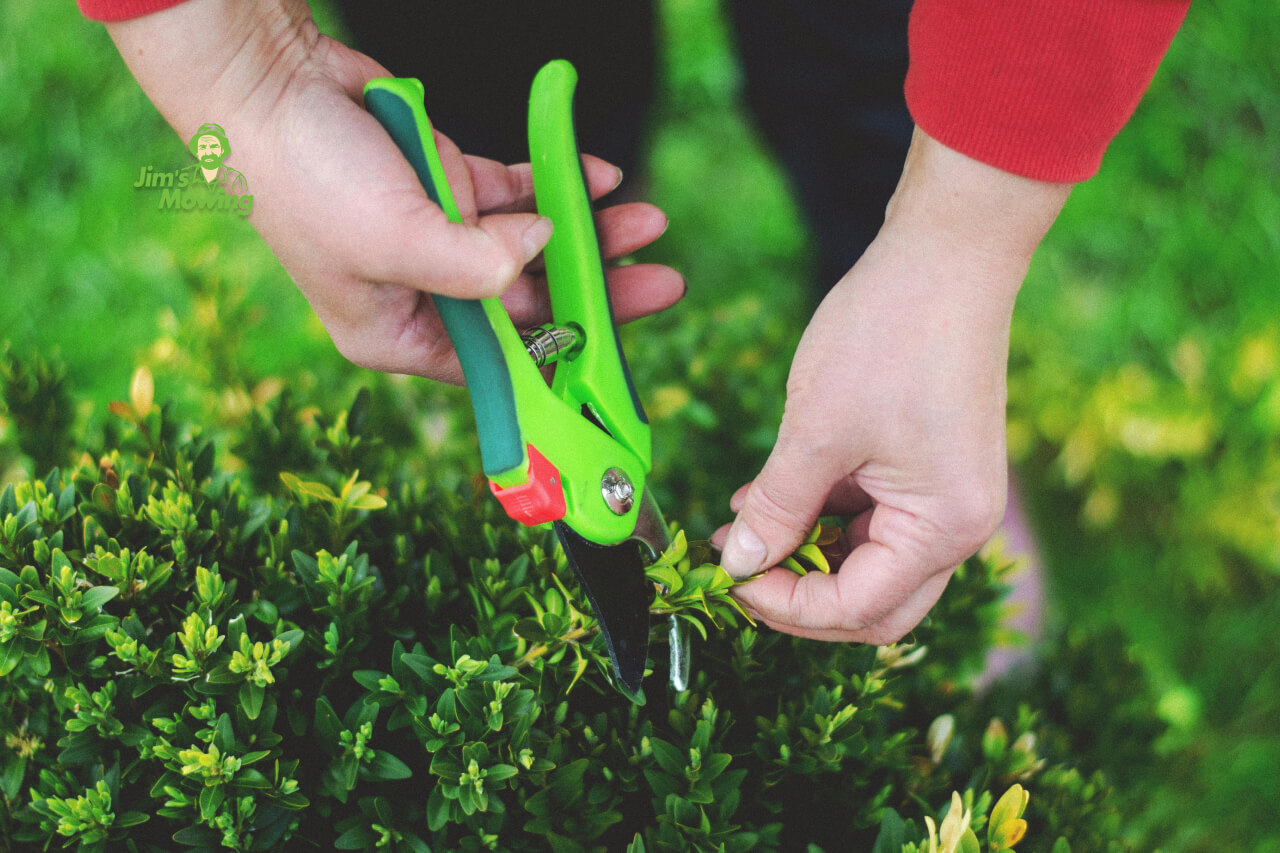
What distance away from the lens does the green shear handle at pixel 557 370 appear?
115 centimetres

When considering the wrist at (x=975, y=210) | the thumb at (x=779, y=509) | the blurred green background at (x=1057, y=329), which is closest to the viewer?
the wrist at (x=975, y=210)

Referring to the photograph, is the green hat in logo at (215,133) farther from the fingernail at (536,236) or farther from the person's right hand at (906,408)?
the person's right hand at (906,408)

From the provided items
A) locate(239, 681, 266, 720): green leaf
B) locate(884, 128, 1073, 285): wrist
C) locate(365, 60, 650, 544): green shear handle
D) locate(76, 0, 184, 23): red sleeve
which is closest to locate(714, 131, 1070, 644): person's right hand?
locate(884, 128, 1073, 285): wrist

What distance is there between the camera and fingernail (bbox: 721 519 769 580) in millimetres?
1234

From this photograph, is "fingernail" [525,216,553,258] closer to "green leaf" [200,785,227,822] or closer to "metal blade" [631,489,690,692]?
"metal blade" [631,489,690,692]

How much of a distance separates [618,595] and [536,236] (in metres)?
0.49

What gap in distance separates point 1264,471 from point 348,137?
2265mm

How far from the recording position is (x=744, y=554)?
1.23 metres

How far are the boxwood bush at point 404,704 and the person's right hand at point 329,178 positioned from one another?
0.19 metres

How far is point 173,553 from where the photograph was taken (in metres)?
1.16

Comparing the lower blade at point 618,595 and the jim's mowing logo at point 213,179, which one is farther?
the jim's mowing logo at point 213,179

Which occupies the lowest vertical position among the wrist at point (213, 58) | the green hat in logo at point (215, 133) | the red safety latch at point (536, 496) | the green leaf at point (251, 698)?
the green leaf at point (251, 698)

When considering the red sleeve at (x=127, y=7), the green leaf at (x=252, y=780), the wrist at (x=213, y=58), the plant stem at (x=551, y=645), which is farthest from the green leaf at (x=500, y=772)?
the red sleeve at (x=127, y=7)

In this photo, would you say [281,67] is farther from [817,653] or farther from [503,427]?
[817,653]
